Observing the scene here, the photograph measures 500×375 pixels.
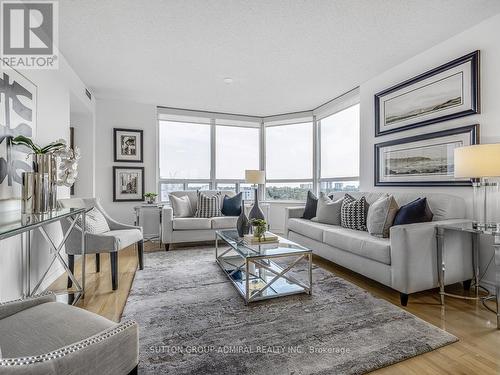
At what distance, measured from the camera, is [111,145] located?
475cm

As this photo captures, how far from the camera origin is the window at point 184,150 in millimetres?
Result: 5219

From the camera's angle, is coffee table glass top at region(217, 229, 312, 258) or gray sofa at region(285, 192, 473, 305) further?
coffee table glass top at region(217, 229, 312, 258)

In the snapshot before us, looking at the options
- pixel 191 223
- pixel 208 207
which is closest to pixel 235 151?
pixel 208 207

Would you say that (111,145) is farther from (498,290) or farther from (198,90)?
(498,290)

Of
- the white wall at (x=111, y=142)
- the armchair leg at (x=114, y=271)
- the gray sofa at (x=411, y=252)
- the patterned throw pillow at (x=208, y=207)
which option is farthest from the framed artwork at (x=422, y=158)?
the white wall at (x=111, y=142)

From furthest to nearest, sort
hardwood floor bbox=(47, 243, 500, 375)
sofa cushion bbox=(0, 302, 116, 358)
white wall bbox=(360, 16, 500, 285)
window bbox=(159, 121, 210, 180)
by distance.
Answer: window bbox=(159, 121, 210, 180) → white wall bbox=(360, 16, 500, 285) → hardwood floor bbox=(47, 243, 500, 375) → sofa cushion bbox=(0, 302, 116, 358)

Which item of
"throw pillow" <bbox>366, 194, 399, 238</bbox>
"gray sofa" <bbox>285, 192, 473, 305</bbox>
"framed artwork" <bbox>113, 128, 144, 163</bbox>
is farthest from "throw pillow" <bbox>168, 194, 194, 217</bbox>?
"throw pillow" <bbox>366, 194, 399, 238</bbox>

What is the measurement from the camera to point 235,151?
570 centimetres

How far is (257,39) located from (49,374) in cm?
297

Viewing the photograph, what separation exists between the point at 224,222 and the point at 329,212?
1.66m

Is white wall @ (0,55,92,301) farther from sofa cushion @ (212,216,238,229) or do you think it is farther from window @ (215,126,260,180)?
window @ (215,126,260,180)

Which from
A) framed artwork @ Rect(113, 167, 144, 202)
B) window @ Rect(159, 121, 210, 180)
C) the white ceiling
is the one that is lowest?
framed artwork @ Rect(113, 167, 144, 202)

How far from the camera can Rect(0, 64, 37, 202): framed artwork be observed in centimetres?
191

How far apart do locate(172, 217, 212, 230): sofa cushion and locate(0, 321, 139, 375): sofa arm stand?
3229 millimetres
